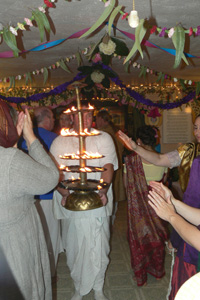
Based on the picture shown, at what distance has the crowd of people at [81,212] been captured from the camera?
1343 mm

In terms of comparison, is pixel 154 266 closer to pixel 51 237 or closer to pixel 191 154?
pixel 51 237

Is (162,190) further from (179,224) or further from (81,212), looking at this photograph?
(81,212)

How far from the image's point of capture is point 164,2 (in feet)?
6.92

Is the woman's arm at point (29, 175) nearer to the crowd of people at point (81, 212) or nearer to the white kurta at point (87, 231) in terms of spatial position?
the crowd of people at point (81, 212)

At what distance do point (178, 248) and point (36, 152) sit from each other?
1131mm

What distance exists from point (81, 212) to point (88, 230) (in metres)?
0.17

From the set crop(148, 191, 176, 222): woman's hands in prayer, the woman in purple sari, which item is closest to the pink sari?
the woman in purple sari

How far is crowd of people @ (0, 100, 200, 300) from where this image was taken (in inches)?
52.9

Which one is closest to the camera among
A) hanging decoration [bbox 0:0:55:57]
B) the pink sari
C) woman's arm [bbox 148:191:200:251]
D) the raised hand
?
woman's arm [bbox 148:191:200:251]

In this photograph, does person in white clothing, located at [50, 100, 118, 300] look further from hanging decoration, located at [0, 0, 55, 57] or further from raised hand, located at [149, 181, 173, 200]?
raised hand, located at [149, 181, 173, 200]

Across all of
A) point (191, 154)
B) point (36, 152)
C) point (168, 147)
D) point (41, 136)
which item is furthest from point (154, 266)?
point (168, 147)

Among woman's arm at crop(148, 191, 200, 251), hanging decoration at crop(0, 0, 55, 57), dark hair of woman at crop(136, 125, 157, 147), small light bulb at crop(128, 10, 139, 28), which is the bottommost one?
woman's arm at crop(148, 191, 200, 251)

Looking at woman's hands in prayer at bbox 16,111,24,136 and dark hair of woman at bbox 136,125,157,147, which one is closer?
woman's hands in prayer at bbox 16,111,24,136

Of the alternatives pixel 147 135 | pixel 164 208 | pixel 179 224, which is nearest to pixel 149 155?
pixel 147 135
